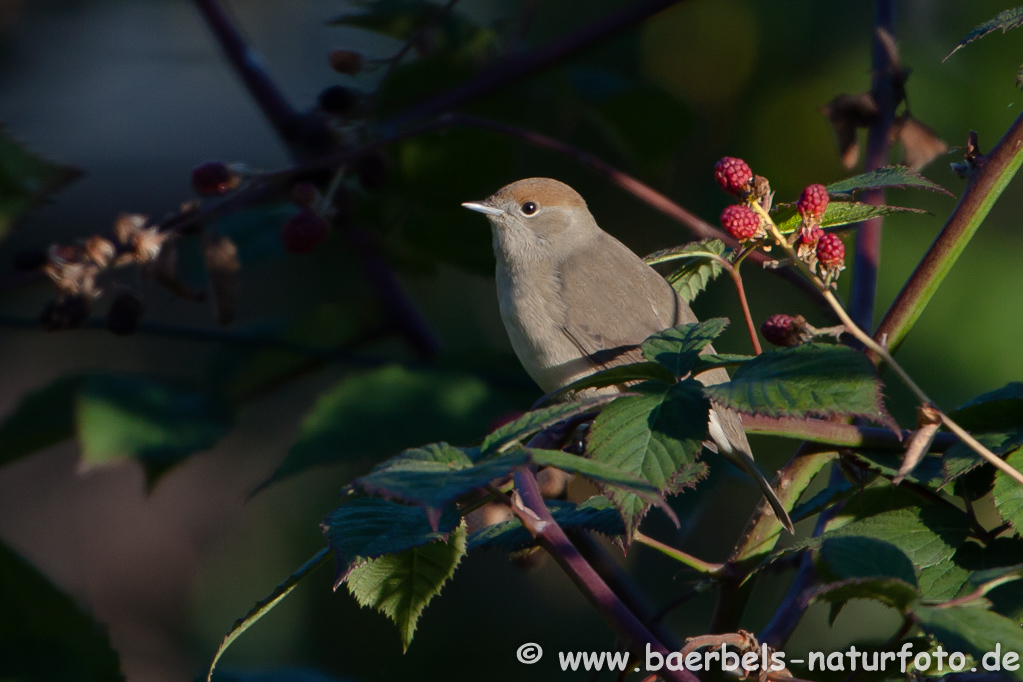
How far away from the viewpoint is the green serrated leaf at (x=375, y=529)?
100cm

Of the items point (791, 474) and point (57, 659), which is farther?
point (57, 659)

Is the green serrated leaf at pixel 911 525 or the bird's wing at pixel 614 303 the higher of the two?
the green serrated leaf at pixel 911 525

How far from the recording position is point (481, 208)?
8.13 ft

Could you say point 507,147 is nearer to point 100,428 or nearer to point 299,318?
point 299,318

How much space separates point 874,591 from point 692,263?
0.75m

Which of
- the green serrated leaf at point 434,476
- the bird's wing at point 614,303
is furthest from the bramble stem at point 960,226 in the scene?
the bird's wing at point 614,303

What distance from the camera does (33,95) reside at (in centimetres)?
518

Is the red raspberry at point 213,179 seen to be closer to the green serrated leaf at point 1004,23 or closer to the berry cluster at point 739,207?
the berry cluster at point 739,207

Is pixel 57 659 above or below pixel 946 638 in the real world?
below

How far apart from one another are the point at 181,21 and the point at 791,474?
17.0 feet

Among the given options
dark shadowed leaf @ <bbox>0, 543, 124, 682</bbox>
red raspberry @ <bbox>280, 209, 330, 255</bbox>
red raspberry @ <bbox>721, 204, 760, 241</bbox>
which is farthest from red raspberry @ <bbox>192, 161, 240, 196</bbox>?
red raspberry @ <bbox>721, 204, 760, 241</bbox>

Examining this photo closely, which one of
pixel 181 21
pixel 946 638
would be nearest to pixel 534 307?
pixel 946 638

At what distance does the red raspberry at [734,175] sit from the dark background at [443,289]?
2.88ft

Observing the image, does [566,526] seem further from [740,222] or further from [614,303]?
[614,303]
